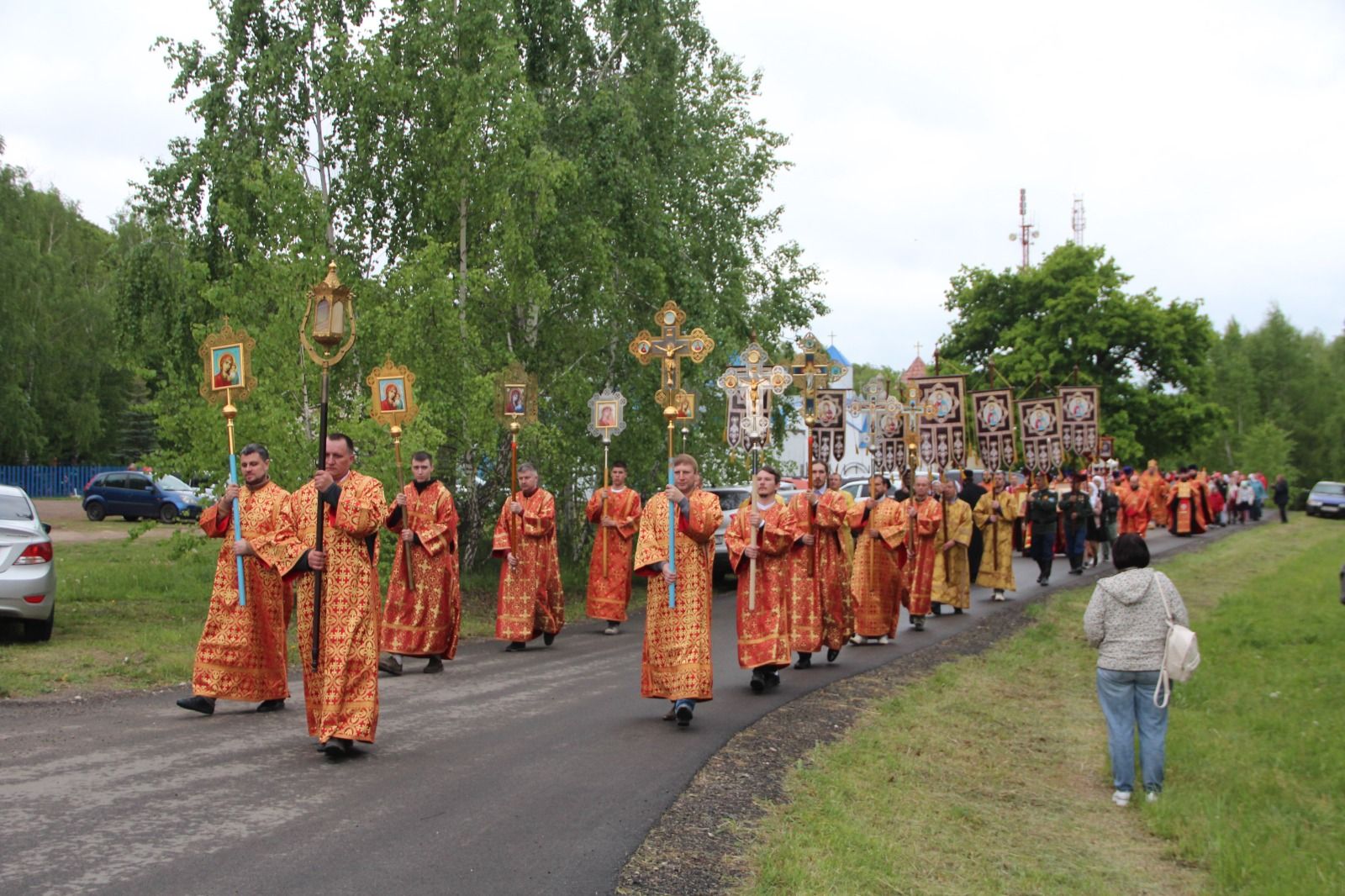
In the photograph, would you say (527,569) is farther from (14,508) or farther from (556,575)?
(14,508)

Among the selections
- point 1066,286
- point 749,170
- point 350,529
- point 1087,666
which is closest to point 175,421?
point 350,529

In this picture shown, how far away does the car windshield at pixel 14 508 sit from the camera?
13.0 m

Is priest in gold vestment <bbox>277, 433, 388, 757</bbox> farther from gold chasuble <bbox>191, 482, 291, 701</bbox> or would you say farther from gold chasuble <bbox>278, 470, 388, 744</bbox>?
gold chasuble <bbox>191, 482, 291, 701</bbox>

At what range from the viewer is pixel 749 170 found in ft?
94.2

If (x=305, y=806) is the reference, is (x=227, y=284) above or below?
above

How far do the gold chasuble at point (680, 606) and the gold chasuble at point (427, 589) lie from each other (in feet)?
11.0

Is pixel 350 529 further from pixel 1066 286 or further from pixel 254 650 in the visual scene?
pixel 1066 286

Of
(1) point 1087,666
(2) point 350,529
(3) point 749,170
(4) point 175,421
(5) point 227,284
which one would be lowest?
(1) point 1087,666

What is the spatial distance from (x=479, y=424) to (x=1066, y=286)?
42.5 meters

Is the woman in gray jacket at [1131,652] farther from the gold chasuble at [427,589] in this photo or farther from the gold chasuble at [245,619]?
the gold chasuble at [427,589]

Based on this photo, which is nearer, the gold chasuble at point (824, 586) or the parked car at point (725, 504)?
the gold chasuble at point (824, 586)

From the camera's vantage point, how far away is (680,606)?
984 centimetres

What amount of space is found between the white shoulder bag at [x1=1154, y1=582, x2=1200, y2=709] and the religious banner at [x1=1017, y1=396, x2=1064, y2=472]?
1907cm

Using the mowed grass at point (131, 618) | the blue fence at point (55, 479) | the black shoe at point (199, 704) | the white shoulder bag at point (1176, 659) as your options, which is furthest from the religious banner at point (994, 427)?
the blue fence at point (55, 479)
